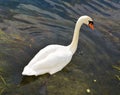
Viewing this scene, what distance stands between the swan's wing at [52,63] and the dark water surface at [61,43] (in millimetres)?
304

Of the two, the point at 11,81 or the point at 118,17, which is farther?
the point at 118,17

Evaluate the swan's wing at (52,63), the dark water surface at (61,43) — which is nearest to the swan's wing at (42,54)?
the swan's wing at (52,63)

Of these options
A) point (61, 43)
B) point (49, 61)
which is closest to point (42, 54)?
point (49, 61)

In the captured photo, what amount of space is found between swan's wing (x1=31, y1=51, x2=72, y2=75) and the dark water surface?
1.00 ft

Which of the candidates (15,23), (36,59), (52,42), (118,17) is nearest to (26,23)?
(15,23)

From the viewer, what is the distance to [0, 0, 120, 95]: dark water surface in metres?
9.61

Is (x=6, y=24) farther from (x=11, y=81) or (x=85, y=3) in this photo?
(x=85, y=3)

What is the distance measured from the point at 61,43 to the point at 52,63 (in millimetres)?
2667

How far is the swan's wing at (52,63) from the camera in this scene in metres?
9.48

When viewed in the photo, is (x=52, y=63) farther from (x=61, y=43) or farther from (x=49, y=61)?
(x=61, y=43)

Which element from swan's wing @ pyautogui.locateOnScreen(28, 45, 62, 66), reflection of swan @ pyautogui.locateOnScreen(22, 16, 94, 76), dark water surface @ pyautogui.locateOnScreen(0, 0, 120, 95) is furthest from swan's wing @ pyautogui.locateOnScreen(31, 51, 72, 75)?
dark water surface @ pyautogui.locateOnScreen(0, 0, 120, 95)

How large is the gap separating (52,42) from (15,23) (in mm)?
2053

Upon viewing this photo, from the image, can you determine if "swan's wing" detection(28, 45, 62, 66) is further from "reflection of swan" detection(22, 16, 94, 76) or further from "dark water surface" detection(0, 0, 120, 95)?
"dark water surface" detection(0, 0, 120, 95)

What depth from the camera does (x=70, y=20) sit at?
14.4 metres
